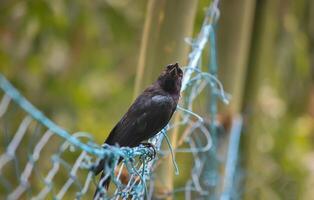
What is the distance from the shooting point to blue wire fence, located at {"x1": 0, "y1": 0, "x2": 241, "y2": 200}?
1764mm

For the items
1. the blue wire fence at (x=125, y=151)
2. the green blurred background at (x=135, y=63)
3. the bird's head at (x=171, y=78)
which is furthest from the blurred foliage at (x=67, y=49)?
Answer: the bird's head at (x=171, y=78)

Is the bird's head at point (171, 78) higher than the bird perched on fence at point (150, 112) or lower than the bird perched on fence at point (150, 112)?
higher

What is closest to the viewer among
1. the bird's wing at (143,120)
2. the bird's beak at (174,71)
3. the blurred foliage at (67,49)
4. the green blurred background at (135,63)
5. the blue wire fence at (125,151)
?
the blue wire fence at (125,151)

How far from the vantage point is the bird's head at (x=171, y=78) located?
338 centimetres

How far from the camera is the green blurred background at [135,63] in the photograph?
5266 millimetres

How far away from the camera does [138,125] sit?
10.7 ft

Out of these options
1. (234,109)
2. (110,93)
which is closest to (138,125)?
(234,109)

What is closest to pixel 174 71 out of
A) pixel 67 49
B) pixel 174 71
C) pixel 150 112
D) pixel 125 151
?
pixel 174 71

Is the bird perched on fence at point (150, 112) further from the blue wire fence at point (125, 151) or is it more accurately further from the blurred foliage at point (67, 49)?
the blurred foliage at point (67, 49)

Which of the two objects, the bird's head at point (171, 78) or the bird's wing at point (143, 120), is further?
the bird's head at point (171, 78)

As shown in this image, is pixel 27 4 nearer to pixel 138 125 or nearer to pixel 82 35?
pixel 82 35

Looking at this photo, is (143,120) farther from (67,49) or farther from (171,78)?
(67,49)

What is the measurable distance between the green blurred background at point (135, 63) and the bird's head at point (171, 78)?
4.38ft

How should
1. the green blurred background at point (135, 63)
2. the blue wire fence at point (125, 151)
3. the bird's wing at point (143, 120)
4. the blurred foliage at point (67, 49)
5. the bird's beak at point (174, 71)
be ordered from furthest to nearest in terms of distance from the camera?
the blurred foliage at point (67, 49) → the green blurred background at point (135, 63) → the bird's beak at point (174, 71) → the bird's wing at point (143, 120) → the blue wire fence at point (125, 151)
